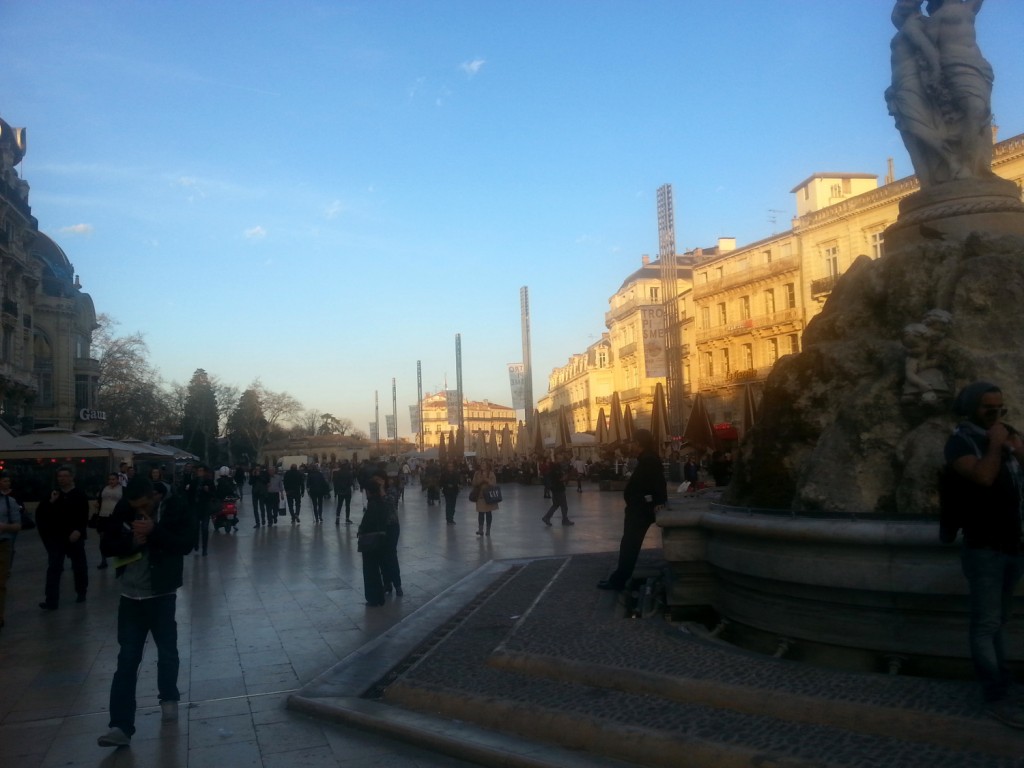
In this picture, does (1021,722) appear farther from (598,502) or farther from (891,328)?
(598,502)

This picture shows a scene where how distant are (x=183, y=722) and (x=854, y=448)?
15.5 feet

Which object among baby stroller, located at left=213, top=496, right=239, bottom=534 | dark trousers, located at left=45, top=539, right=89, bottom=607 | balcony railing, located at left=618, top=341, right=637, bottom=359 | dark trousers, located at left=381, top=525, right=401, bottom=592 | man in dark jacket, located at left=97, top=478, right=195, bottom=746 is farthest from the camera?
balcony railing, located at left=618, top=341, right=637, bottom=359

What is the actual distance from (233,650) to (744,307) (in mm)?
46453

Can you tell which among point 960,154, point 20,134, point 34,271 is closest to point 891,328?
point 960,154

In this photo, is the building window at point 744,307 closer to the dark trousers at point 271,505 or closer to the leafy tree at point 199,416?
the dark trousers at point 271,505

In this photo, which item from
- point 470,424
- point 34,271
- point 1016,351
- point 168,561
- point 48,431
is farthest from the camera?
point 470,424

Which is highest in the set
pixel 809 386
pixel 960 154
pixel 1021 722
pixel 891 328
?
pixel 960 154

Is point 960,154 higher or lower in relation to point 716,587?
higher

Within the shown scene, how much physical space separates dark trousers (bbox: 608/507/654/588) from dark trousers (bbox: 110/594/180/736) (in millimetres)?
4077

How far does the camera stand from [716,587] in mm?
6973

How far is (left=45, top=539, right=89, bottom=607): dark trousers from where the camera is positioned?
394 inches

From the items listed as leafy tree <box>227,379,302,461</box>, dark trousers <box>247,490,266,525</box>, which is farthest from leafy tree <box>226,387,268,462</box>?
dark trousers <box>247,490,266,525</box>

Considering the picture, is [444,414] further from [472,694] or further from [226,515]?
[472,694]

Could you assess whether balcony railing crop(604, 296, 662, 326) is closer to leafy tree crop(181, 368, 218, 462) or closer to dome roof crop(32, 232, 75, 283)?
leafy tree crop(181, 368, 218, 462)
